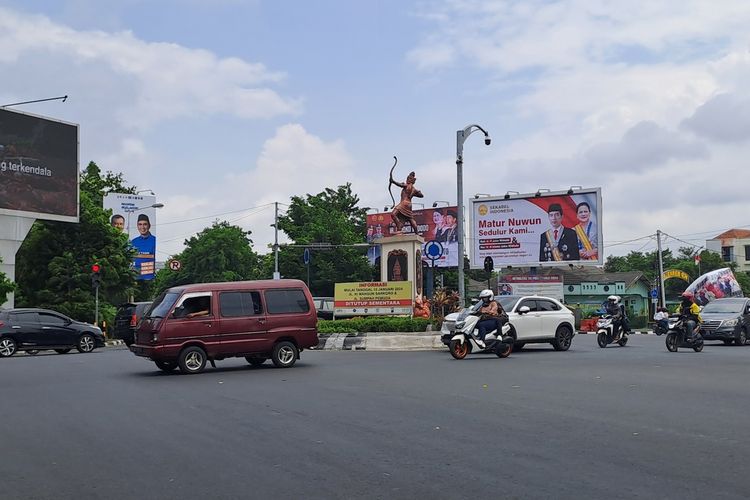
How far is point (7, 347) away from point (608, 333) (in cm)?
1906

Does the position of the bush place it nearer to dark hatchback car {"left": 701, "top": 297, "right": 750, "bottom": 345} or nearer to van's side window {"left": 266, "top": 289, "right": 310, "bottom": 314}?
van's side window {"left": 266, "top": 289, "right": 310, "bottom": 314}

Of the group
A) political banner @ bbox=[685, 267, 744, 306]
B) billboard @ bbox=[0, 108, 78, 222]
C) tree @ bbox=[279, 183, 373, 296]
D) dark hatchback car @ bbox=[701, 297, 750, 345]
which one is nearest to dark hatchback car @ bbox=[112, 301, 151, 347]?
billboard @ bbox=[0, 108, 78, 222]

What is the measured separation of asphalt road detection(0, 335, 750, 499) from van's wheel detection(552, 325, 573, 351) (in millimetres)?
7199

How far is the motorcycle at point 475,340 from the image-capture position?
19.5 meters

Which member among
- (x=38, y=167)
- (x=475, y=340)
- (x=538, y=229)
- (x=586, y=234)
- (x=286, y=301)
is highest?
(x=38, y=167)

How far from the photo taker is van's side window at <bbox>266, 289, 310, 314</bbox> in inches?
695

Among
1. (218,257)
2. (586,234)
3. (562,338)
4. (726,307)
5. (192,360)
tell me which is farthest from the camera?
(218,257)

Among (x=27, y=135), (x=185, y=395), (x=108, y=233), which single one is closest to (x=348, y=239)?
(x=108, y=233)

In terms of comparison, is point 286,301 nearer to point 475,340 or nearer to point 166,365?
point 166,365

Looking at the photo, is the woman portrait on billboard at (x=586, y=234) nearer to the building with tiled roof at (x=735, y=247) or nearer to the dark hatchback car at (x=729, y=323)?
the dark hatchback car at (x=729, y=323)

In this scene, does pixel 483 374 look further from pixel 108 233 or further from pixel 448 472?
pixel 108 233

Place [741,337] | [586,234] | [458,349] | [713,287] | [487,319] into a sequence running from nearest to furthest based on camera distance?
1. [458,349]
2. [487,319]
3. [741,337]
4. [713,287]
5. [586,234]

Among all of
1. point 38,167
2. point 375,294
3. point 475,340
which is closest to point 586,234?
point 375,294

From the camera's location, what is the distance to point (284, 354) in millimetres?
17766
